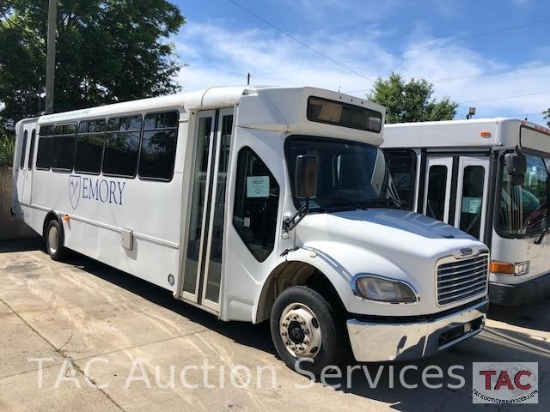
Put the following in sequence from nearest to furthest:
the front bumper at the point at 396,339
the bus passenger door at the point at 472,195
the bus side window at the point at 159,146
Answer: the front bumper at the point at 396,339
the bus side window at the point at 159,146
the bus passenger door at the point at 472,195

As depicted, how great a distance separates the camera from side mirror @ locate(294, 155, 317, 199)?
14.6 feet

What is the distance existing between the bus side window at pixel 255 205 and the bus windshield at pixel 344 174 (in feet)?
1.03

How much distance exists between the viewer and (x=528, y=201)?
705cm

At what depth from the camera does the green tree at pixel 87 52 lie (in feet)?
52.4

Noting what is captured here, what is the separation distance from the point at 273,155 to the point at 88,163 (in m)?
4.46

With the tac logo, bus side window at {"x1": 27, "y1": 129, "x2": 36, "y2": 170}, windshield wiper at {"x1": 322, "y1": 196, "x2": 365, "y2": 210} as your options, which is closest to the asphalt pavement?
the tac logo

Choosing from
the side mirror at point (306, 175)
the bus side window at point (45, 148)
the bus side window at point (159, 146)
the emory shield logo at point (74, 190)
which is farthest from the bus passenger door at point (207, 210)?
the bus side window at point (45, 148)

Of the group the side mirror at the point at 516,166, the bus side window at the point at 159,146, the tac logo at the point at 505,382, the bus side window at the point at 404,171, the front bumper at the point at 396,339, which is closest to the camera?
the front bumper at the point at 396,339

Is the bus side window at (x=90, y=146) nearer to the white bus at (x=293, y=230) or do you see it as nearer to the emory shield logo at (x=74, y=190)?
the emory shield logo at (x=74, y=190)

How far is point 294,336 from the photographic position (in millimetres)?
4613

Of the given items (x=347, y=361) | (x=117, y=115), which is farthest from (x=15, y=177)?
(x=347, y=361)

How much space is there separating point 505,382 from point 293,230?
2552 millimetres

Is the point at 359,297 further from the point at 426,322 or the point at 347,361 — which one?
the point at 347,361

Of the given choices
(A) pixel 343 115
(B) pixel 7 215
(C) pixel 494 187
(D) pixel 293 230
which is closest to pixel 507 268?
(C) pixel 494 187
